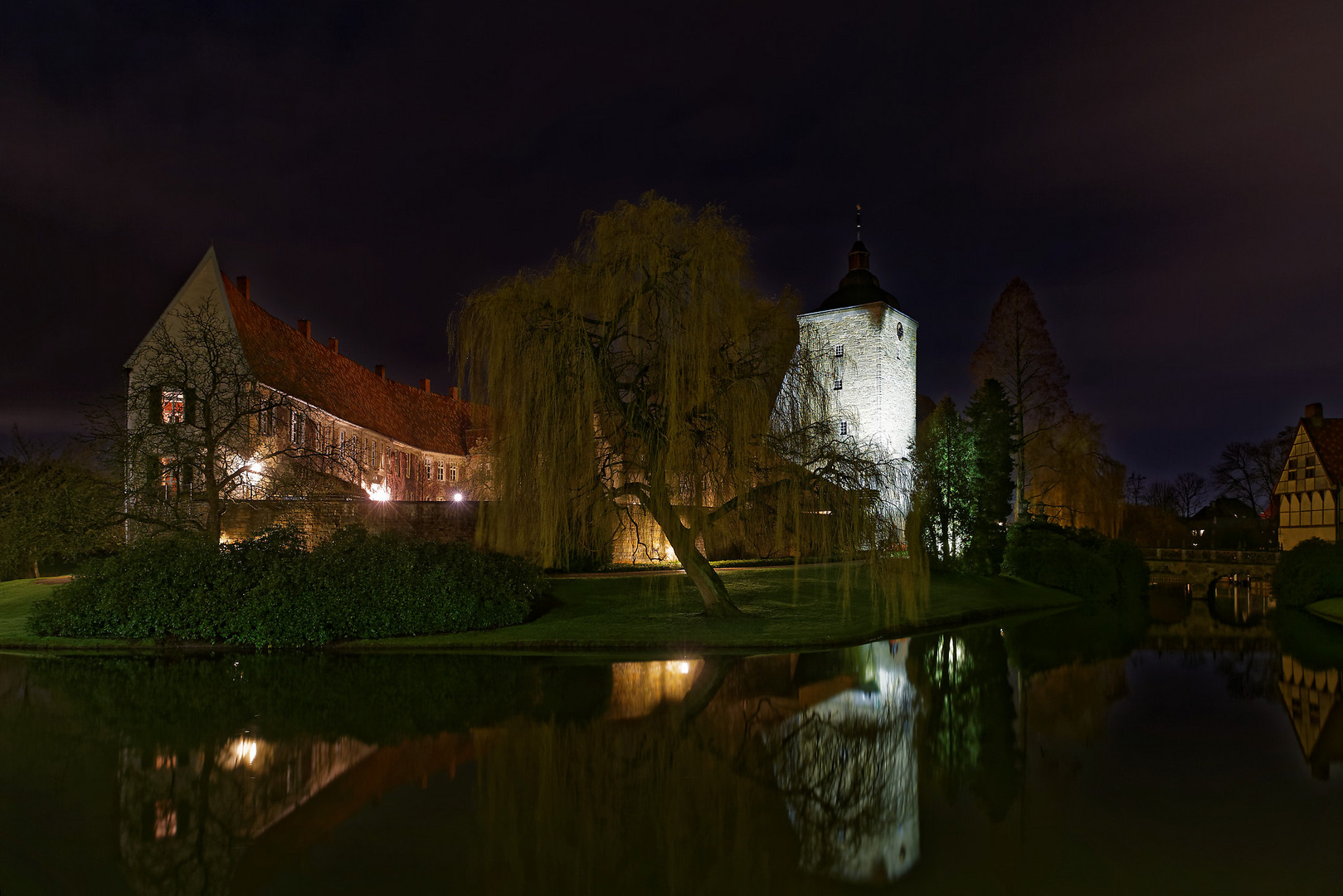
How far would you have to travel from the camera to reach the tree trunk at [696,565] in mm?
14578

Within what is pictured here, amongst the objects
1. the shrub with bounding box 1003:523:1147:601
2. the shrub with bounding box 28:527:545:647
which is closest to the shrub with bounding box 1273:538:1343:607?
the shrub with bounding box 1003:523:1147:601

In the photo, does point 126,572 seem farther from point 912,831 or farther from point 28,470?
point 28,470

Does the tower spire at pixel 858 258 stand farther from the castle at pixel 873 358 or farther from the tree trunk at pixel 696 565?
the tree trunk at pixel 696 565

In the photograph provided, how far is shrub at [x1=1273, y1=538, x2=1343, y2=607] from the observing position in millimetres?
22969

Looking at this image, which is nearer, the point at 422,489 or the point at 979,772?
the point at 979,772

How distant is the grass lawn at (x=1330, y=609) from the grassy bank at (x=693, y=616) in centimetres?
648

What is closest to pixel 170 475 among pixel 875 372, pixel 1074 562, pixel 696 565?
pixel 696 565

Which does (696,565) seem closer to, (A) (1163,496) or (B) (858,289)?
(B) (858,289)

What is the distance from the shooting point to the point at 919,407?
54469mm

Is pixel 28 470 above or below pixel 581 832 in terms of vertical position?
above

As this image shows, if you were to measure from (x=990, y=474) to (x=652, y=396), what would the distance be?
57.2 feet

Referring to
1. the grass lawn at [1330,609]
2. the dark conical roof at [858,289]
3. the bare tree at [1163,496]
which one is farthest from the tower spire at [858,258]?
the bare tree at [1163,496]

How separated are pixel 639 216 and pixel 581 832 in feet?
34.1

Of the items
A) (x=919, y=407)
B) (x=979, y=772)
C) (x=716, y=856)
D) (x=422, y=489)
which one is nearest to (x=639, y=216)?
(x=979, y=772)
